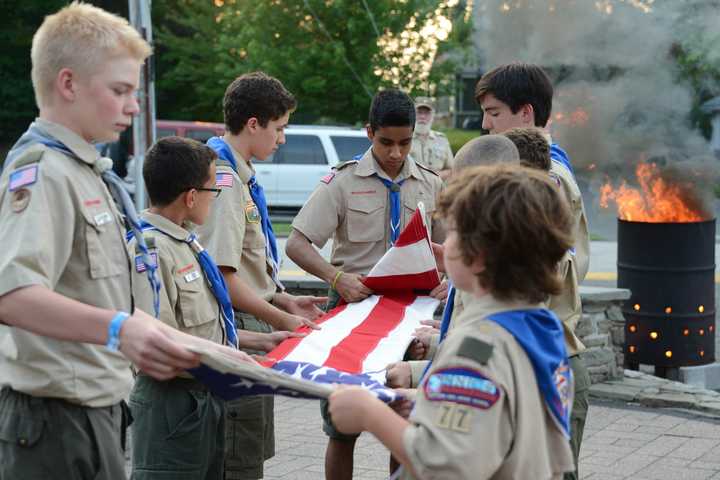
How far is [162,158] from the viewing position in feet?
12.9

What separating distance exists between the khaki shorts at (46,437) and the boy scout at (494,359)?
0.81m

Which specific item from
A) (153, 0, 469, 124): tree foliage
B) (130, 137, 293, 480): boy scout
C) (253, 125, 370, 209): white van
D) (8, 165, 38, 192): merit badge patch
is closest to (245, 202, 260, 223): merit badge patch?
(130, 137, 293, 480): boy scout

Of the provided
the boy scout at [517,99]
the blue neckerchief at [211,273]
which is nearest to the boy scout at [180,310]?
the blue neckerchief at [211,273]

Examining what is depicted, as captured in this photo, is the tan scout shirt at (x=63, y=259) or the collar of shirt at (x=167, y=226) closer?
the tan scout shirt at (x=63, y=259)

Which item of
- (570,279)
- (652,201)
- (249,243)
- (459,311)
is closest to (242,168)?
(249,243)

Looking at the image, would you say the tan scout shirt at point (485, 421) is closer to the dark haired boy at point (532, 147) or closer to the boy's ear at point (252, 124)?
the dark haired boy at point (532, 147)

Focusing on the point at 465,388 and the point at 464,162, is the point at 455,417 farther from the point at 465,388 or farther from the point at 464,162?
the point at 464,162

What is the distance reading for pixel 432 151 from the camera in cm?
1311

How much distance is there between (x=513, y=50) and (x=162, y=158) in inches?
275

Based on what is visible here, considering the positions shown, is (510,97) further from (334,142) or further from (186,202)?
(334,142)

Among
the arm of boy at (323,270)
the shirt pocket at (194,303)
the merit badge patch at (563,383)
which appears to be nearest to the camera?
the merit badge patch at (563,383)

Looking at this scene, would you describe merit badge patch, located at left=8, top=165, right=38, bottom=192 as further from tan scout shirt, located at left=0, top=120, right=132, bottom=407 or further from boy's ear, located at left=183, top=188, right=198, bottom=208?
boy's ear, located at left=183, top=188, right=198, bottom=208

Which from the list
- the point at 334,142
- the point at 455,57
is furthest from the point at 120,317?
the point at 455,57

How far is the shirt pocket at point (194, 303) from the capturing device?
384 centimetres
